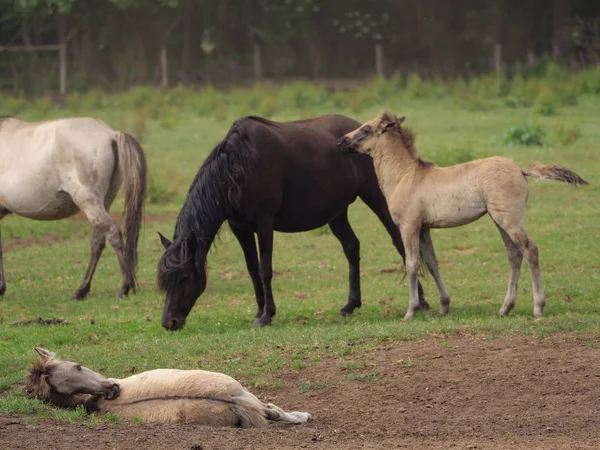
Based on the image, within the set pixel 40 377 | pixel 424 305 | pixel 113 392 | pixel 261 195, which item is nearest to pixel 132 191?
pixel 261 195

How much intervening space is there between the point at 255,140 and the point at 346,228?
1.69 m

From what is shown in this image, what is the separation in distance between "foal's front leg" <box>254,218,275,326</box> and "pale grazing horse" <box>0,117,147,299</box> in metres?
2.55

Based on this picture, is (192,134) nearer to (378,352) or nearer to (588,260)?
(588,260)

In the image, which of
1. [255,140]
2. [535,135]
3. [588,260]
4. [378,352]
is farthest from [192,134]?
[378,352]

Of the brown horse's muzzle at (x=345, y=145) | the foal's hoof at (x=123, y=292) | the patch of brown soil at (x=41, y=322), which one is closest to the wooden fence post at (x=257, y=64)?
the foal's hoof at (x=123, y=292)

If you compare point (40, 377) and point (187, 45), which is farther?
point (187, 45)

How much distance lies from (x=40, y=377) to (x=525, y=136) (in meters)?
15.5

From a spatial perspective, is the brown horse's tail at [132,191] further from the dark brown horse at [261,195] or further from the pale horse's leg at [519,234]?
the pale horse's leg at [519,234]

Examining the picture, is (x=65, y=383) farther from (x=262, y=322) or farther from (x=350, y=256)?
(x=350, y=256)

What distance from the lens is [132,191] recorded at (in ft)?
42.0

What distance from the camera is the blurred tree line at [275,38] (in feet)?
133

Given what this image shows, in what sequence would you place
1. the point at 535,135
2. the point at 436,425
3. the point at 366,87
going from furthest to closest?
the point at 366,87
the point at 535,135
the point at 436,425

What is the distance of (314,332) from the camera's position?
32.1 ft

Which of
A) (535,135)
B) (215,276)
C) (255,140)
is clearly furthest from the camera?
(535,135)
